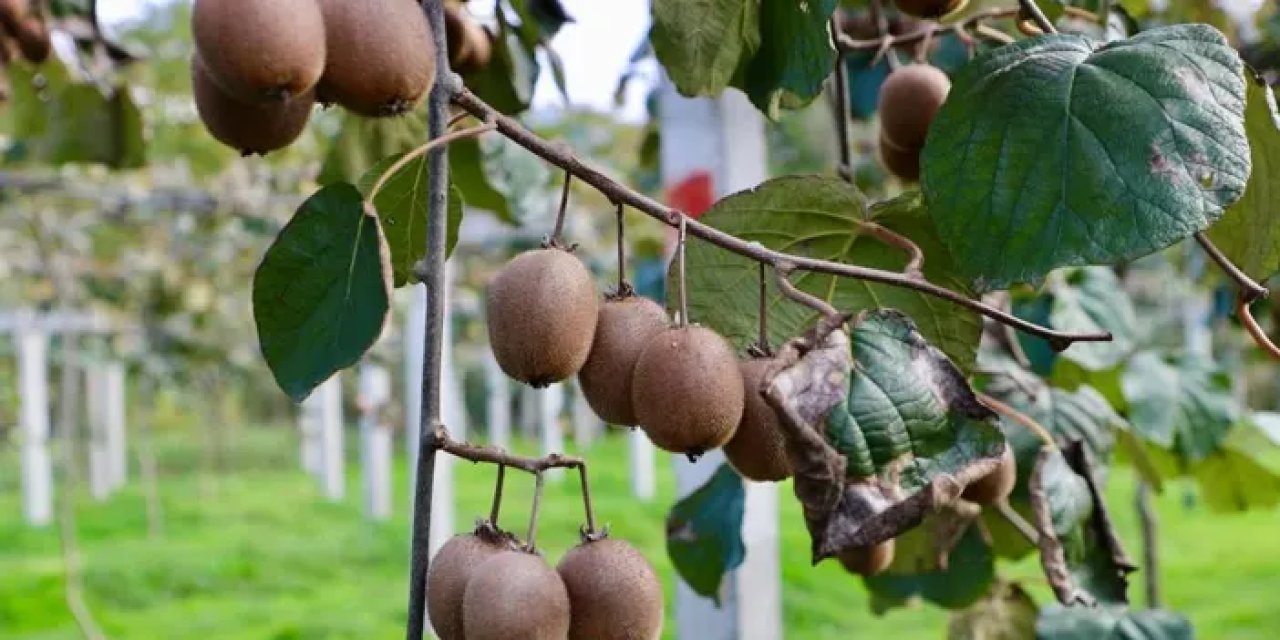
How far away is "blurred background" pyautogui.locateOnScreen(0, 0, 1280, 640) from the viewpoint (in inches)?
63.0

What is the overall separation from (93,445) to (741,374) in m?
10.3

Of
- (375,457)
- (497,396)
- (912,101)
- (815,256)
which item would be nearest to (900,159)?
(912,101)

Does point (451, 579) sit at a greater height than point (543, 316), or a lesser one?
lesser

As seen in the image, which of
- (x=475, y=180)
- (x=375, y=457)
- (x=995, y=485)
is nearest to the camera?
(x=995, y=485)

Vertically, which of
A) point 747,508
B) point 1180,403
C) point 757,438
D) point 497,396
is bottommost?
point 497,396

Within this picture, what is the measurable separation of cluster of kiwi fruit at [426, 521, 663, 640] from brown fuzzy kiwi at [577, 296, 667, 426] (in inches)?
2.4

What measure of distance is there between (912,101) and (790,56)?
A: 18 cm

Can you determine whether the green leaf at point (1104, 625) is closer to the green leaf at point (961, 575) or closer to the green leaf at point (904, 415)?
the green leaf at point (961, 575)

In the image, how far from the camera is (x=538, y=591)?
0.62 meters

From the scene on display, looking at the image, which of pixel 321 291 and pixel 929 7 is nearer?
pixel 321 291

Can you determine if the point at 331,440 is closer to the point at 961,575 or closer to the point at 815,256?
the point at 961,575

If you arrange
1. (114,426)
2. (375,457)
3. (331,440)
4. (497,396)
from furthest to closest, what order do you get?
(114,426) → (497,396) → (331,440) → (375,457)

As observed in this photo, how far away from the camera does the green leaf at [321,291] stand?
60cm

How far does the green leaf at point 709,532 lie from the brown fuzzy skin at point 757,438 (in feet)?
1.56
